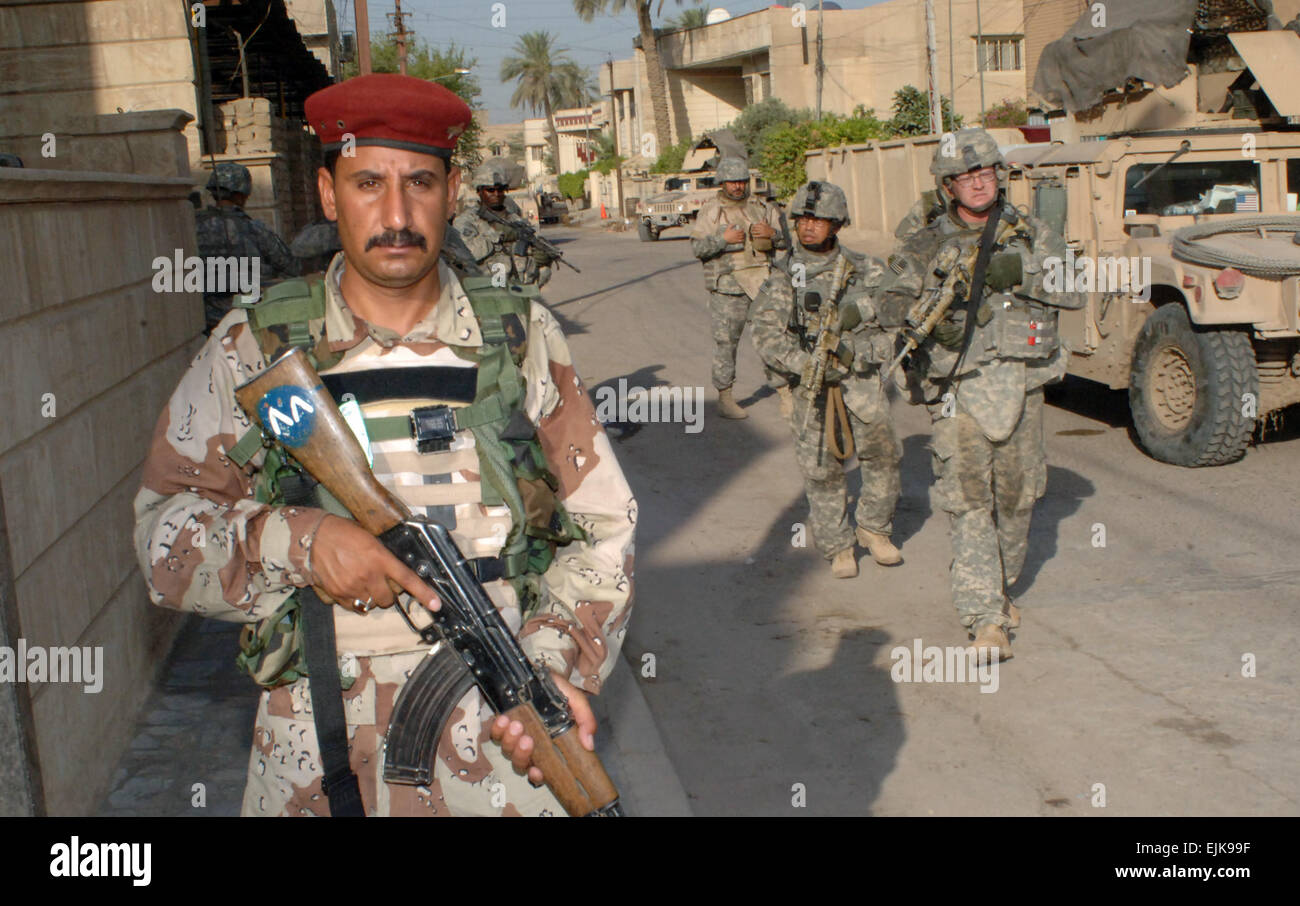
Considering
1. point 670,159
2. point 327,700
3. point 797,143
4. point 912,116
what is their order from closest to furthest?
point 327,700
point 797,143
point 912,116
point 670,159

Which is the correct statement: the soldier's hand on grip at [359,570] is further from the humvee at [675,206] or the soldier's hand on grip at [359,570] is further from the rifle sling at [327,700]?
the humvee at [675,206]

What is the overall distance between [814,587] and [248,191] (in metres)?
4.77

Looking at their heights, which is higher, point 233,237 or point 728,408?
point 233,237

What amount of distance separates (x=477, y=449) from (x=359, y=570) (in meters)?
0.29

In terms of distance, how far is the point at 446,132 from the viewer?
6.63 feet

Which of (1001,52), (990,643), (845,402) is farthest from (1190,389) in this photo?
(1001,52)

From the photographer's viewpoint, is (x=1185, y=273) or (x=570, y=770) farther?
(x=1185, y=273)

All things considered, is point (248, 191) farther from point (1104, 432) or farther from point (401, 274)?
point (401, 274)

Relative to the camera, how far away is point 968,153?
16.2ft

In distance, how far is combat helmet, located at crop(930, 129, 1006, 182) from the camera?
491 cm

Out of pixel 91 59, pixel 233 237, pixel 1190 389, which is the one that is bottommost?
pixel 1190 389

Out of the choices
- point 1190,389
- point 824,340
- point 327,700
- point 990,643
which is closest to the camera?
point 327,700
